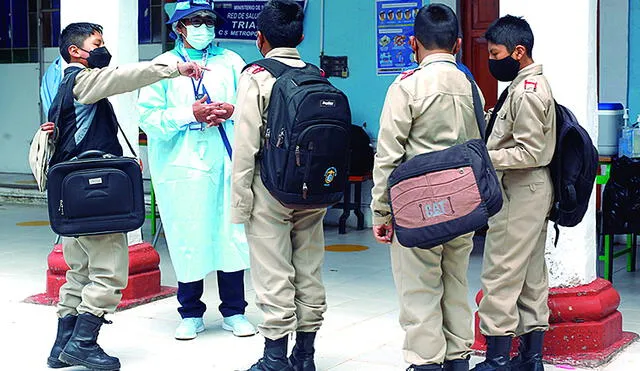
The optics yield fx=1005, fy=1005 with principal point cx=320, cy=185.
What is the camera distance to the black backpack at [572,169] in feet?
15.7

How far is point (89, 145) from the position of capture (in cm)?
521

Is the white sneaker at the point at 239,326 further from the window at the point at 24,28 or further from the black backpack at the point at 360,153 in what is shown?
the window at the point at 24,28

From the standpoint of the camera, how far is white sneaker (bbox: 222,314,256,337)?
19.5 ft

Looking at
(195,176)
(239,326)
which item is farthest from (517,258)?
(195,176)

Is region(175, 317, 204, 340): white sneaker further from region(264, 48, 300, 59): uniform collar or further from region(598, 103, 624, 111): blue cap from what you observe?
region(598, 103, 624, 111): blue cap

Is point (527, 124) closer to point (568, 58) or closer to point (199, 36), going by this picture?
point (568, 58)

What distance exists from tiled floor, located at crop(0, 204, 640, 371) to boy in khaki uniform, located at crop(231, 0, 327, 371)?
48 cm

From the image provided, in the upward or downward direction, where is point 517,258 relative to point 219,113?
downward

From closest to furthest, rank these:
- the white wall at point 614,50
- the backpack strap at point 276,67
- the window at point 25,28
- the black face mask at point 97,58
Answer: the backpack strap at point 276,67, the black face mask at point 97,58, the white wall at point 614,50, the window at point 25,28

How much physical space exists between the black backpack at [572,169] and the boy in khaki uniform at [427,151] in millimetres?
642

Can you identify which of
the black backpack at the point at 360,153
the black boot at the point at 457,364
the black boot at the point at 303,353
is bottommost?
the black boot at the point at 303,353

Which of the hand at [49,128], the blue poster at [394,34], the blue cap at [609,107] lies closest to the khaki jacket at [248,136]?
the hand at [49,128]

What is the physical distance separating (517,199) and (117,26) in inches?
128

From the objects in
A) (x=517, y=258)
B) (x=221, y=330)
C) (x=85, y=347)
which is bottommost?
(x=221, y=330)
